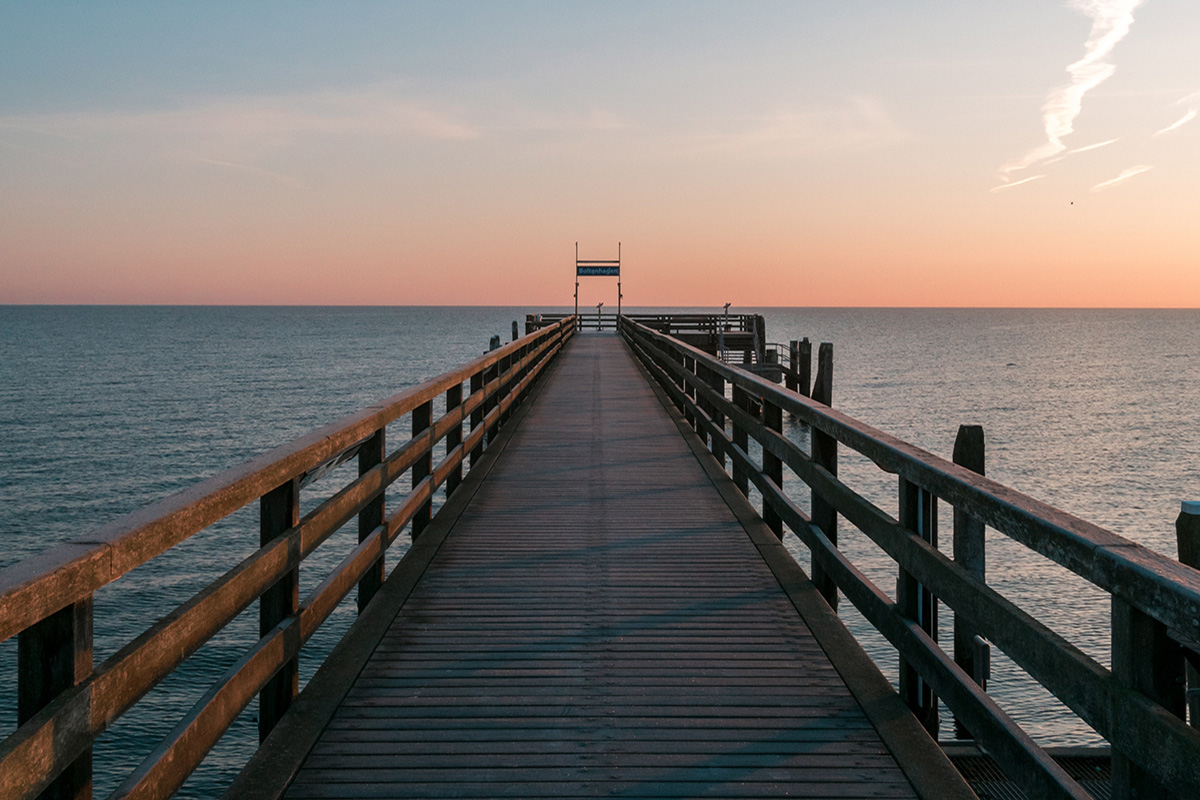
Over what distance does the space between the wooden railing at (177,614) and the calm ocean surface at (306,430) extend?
800 centimetres

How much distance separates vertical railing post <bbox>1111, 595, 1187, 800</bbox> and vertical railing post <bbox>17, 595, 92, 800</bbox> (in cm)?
233

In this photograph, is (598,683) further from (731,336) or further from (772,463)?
(731,336)

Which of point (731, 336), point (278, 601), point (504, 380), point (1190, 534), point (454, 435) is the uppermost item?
point (731, 336)

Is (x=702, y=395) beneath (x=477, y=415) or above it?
above

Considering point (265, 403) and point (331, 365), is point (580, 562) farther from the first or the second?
point (331, 365)

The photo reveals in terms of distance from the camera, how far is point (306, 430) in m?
38.2

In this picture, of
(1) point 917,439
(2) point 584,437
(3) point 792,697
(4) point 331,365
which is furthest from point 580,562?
(4) point 331,365

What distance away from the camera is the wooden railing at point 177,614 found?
6.66 feet

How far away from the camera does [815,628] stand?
4.66 metres

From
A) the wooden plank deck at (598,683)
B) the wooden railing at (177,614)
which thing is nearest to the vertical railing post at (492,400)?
the wooden plank deck at (598,683)

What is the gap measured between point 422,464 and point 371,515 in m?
1.24

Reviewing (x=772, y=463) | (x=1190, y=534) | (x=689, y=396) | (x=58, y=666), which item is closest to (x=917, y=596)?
(x=1190, y=534)

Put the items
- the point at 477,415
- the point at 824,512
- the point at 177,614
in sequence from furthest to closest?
1. the point at 477,415
2. the point at 824,512
3. the point at 177,614

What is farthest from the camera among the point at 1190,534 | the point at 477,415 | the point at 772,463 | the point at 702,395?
the point at 702,395
